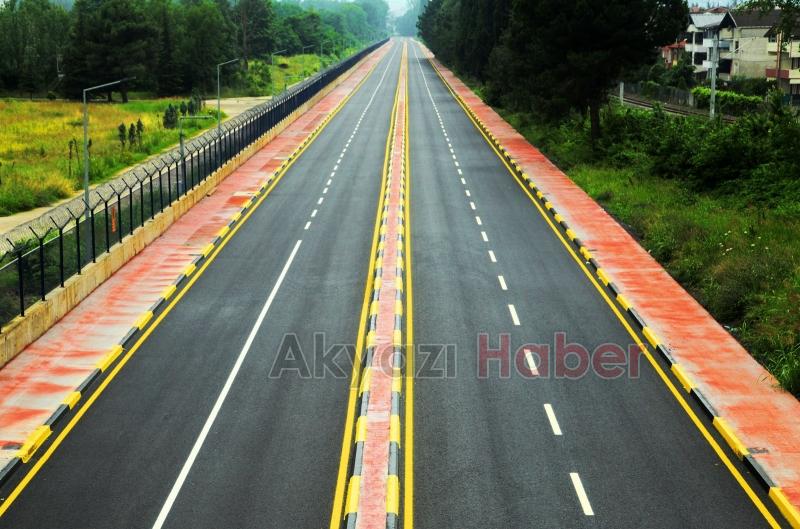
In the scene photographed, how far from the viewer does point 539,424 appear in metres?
19.7

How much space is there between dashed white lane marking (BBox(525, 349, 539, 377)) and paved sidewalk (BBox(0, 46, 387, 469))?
1077 cm

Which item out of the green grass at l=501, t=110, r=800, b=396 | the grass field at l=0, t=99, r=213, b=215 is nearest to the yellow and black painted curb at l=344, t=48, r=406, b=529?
the green grass at l=501, t=110, r=800, b=396

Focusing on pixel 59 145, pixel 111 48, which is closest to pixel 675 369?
pixel 59 145

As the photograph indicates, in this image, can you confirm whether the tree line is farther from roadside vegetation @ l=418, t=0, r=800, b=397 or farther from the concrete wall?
the concrete wall

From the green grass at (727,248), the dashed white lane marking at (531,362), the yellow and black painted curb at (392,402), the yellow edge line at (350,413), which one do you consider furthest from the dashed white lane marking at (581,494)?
the green grass at (727,248)

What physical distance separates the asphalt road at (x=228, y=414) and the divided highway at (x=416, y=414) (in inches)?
2.1

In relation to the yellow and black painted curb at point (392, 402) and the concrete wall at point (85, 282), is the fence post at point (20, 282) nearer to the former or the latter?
the concrete wall at point (85, 282)

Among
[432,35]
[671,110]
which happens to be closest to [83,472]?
[671,110]

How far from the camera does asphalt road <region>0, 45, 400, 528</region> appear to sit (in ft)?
53.4

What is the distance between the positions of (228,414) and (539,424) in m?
6.66

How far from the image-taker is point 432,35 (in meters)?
184

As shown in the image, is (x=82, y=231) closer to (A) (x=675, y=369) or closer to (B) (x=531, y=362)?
(B) (x=531, y=362)

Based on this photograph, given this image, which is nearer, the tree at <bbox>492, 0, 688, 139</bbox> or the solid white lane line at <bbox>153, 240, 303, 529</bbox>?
the solid white lane line at <bbox>153, 240, 303, 529</bbox>

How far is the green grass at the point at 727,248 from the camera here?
80.4 ft
